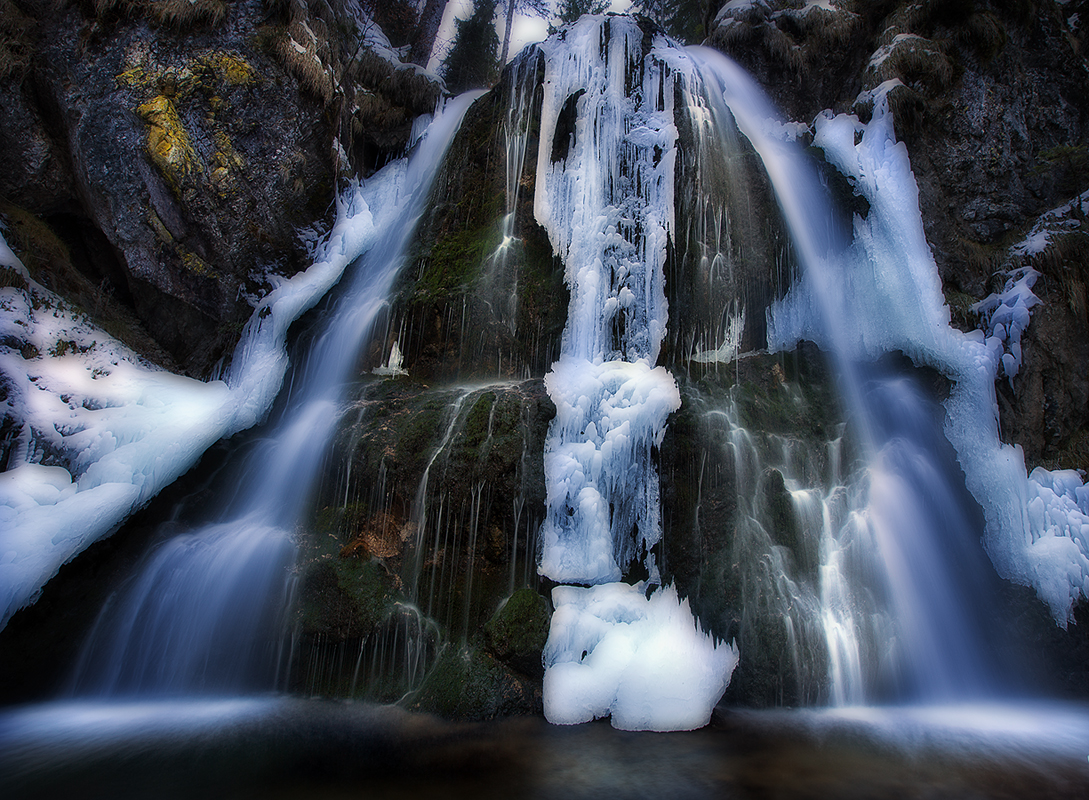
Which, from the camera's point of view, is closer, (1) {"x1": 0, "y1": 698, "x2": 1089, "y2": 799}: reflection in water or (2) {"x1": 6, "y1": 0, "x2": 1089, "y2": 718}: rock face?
(1) {"x1": 0, "y1": 698, "x2": 1089, "y2": 799}: reflection in water

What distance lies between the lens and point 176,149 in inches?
304

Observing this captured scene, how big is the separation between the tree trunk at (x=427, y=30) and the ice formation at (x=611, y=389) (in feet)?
18.1

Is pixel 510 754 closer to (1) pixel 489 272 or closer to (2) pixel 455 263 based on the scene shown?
(1) pixel 489 272

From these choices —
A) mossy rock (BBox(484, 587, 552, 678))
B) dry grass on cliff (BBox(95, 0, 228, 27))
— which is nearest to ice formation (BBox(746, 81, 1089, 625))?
mossy rock (BBox(484, 587, 552, 678))

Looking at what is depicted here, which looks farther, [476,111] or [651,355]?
[476,111]

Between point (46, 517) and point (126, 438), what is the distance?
3.49 ft

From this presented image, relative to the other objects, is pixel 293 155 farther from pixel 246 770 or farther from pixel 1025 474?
pixel 1025 474

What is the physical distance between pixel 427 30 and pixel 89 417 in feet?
35.7

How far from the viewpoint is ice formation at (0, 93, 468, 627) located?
502 cm

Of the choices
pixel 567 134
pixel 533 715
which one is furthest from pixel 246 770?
pixel 567 134

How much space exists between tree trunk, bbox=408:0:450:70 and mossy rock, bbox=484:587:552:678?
11.9 metres

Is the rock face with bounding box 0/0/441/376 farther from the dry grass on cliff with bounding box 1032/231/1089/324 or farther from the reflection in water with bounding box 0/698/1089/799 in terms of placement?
the dry grass on cliff with bounding box 1032/231/1089/324

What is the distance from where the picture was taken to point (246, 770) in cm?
346

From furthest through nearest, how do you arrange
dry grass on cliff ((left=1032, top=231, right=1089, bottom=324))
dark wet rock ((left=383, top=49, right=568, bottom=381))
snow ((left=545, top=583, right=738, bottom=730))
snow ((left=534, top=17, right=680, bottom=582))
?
dark wet rock ((left=383, top=49, right=568, bottom=381)) → dry grass on cliff ((left=1032, top=231, right=1089, bottom=324)) → snow ((left=534, top=17, right=680, bottom=582)) → snow ((left=545, top=583, right=738, bottom=730))
